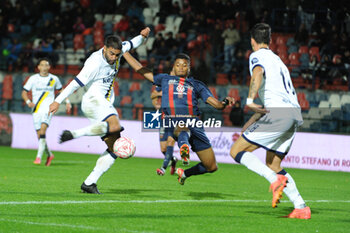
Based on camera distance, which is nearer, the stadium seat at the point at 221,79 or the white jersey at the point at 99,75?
the white jersey at the point at 99,75

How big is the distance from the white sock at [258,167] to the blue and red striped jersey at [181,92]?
276 centimetres

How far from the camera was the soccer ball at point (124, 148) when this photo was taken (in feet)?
29.8

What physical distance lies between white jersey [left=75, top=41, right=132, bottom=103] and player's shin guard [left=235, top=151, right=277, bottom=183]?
8.94 feet

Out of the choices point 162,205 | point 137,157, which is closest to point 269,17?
point 137,157

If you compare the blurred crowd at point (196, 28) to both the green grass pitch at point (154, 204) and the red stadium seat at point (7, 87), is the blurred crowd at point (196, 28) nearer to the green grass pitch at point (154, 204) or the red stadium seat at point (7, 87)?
the red stadium seat at point (7, 87)

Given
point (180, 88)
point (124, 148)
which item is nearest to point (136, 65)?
point (180, 88)

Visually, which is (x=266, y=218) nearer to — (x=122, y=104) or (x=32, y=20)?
(x=122, y=104)

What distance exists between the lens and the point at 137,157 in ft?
66.1

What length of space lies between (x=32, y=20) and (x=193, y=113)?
1983 centimetres

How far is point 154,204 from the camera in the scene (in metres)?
8.46

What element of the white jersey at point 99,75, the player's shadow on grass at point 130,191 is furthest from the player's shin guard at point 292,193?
the white jersey at point 99,75

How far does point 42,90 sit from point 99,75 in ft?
22.1

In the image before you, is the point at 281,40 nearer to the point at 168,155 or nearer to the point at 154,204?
the point at 168,155

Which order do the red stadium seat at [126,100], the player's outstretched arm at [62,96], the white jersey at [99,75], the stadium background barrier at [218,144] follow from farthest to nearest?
the red stadium seat at [126,100]
the stadium background barrier at [218,144]
the white jersey at [99,75]
the player's outstretched arm at [62,96]
